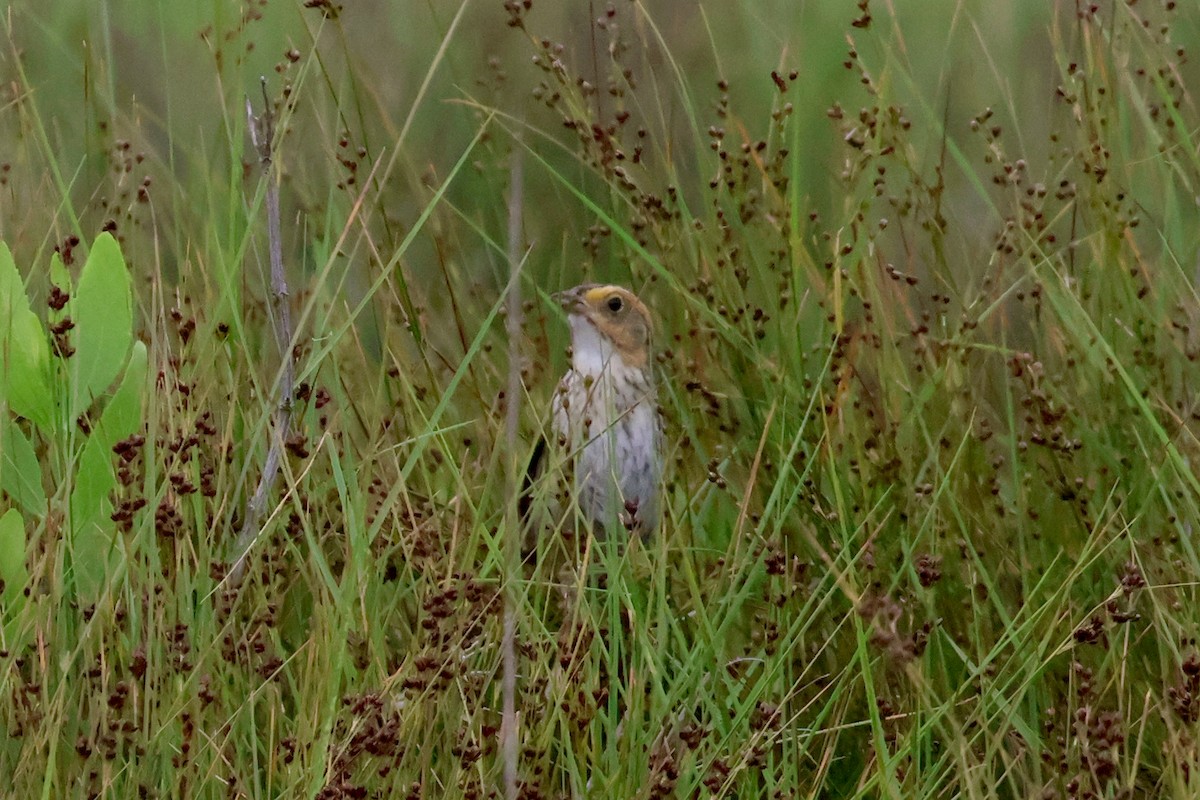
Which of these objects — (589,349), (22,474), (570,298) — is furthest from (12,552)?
(589,349)

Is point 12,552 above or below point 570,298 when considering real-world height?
below

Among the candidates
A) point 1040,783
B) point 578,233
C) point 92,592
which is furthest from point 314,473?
point 578,233

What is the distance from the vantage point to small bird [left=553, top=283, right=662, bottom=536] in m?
4.14

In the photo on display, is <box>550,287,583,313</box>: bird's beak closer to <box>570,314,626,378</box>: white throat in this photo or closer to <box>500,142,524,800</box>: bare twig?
<box>570,314,626,378</box>: white throat

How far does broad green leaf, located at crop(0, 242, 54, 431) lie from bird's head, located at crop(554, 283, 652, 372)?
1.58 meters

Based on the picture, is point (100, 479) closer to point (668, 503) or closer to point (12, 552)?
point (12, 552)

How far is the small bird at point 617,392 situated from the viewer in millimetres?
4137

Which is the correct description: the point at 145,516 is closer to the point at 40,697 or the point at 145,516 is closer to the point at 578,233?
the point at 40,697

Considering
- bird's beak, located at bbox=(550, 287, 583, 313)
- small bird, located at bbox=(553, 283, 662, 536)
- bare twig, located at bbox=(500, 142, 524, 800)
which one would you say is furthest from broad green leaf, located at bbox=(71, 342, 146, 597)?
bird's beak, located at bbox=(550, 287, 583, 313)

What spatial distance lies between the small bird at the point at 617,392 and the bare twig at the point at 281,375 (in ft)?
2.84

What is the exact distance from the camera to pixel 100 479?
2973mm

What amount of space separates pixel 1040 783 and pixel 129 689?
1512 mm

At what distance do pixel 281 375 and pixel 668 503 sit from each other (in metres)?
0.74

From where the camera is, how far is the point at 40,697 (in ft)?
8.29
